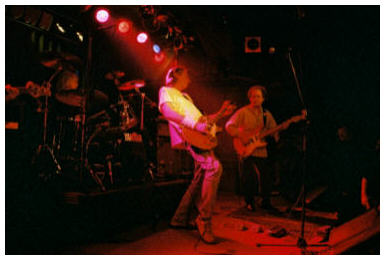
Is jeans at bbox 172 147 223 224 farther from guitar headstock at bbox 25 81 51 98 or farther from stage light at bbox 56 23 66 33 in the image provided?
stage light at bbox 56 23 66 33

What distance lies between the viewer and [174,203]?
419 cm

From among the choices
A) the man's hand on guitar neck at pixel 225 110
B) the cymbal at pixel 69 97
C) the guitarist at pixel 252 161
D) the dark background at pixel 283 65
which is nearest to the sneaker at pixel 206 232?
the man's hand on guitar neck at pixel 225 110

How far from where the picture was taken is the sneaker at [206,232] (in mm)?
2754

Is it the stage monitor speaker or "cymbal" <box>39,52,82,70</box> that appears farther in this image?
"cymbal" <box>39,52,82,70</box>

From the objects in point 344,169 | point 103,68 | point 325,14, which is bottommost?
point 344,169

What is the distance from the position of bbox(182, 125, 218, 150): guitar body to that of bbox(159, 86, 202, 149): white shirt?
0.08 meters

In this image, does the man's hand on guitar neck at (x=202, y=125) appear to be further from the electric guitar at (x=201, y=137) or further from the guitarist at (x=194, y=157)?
the electric guitar at (x=201, y=137)

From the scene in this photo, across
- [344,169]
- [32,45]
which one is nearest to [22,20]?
[32,45]

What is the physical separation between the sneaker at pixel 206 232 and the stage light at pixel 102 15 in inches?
115

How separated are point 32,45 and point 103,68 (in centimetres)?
151

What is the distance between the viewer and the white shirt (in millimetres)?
2888

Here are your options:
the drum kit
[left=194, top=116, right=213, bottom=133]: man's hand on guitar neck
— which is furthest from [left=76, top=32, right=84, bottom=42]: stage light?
[left=194, top=116, right=213, bottom=133]: man's hand on guitar neck

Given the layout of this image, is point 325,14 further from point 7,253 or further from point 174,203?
point 7,253

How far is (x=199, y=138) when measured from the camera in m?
2.95
